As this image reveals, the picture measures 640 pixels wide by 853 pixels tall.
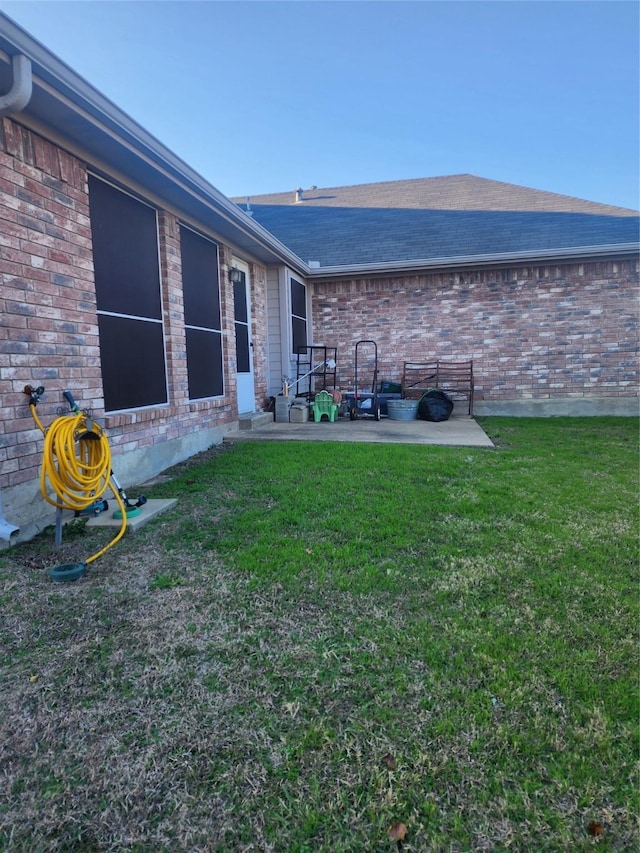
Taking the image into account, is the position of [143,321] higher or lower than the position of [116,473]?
higher

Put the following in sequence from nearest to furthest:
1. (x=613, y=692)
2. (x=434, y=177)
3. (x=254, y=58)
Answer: (x=613, y=692)
(x=254, y=58)
(x=434, y=177)

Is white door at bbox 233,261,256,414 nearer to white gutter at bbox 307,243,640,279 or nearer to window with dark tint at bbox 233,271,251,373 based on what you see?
window with dark tint at bbox 233,271,251,373

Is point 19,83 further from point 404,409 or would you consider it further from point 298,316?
point 404,409

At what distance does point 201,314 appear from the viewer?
18.4ft

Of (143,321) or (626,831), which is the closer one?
(626,831)

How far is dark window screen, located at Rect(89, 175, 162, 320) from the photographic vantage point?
152 inches

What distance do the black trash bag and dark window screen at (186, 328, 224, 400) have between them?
377cm

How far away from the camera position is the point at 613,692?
156 cm

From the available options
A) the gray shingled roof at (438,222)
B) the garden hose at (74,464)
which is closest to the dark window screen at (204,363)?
the garden hose at (74,464)

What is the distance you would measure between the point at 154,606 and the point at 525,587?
183 cm

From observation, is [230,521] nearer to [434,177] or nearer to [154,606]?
[154,606]

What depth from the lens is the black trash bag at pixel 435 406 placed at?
317 inches

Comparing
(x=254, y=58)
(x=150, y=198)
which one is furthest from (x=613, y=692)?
(x=254, y=58)

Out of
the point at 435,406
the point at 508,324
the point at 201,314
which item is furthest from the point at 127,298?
the point at 508,324
